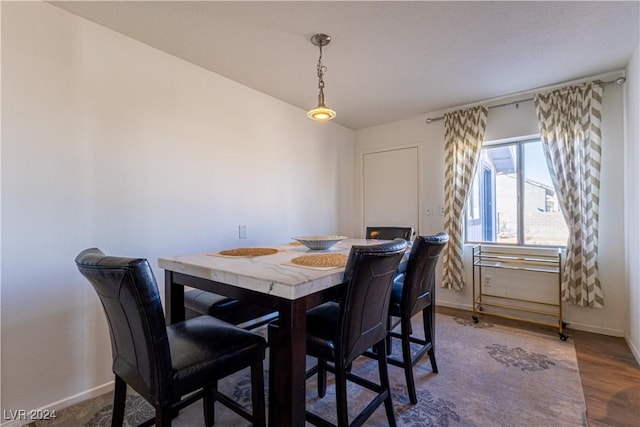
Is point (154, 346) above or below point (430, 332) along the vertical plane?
above

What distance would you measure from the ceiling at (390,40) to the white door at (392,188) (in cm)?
111

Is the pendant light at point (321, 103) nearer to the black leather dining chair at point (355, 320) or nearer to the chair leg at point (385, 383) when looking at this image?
the black leather dining chair at point (355, 320)

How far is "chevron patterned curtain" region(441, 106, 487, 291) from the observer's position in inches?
133

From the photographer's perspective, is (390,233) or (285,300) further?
(390,233)

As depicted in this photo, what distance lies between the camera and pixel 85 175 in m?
1.90

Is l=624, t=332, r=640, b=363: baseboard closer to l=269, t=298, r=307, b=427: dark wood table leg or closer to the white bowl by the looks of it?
the white bowl

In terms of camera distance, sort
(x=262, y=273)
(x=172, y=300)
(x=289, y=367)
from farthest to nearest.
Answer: (x=172, y=300) < (x=262, y=273) < (x=289, y=367)

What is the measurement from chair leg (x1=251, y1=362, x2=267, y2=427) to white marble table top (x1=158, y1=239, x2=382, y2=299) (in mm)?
416

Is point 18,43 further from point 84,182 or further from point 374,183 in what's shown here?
point 374,183

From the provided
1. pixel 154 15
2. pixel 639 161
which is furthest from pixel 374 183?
pixel 154 15

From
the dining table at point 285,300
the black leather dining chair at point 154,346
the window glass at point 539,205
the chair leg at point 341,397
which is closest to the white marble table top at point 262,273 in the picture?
the dining table at point 285,300

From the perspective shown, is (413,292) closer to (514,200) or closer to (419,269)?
(419,269)

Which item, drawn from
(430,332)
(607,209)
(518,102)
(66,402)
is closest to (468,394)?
(430,332)

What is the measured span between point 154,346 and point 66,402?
1.41m
